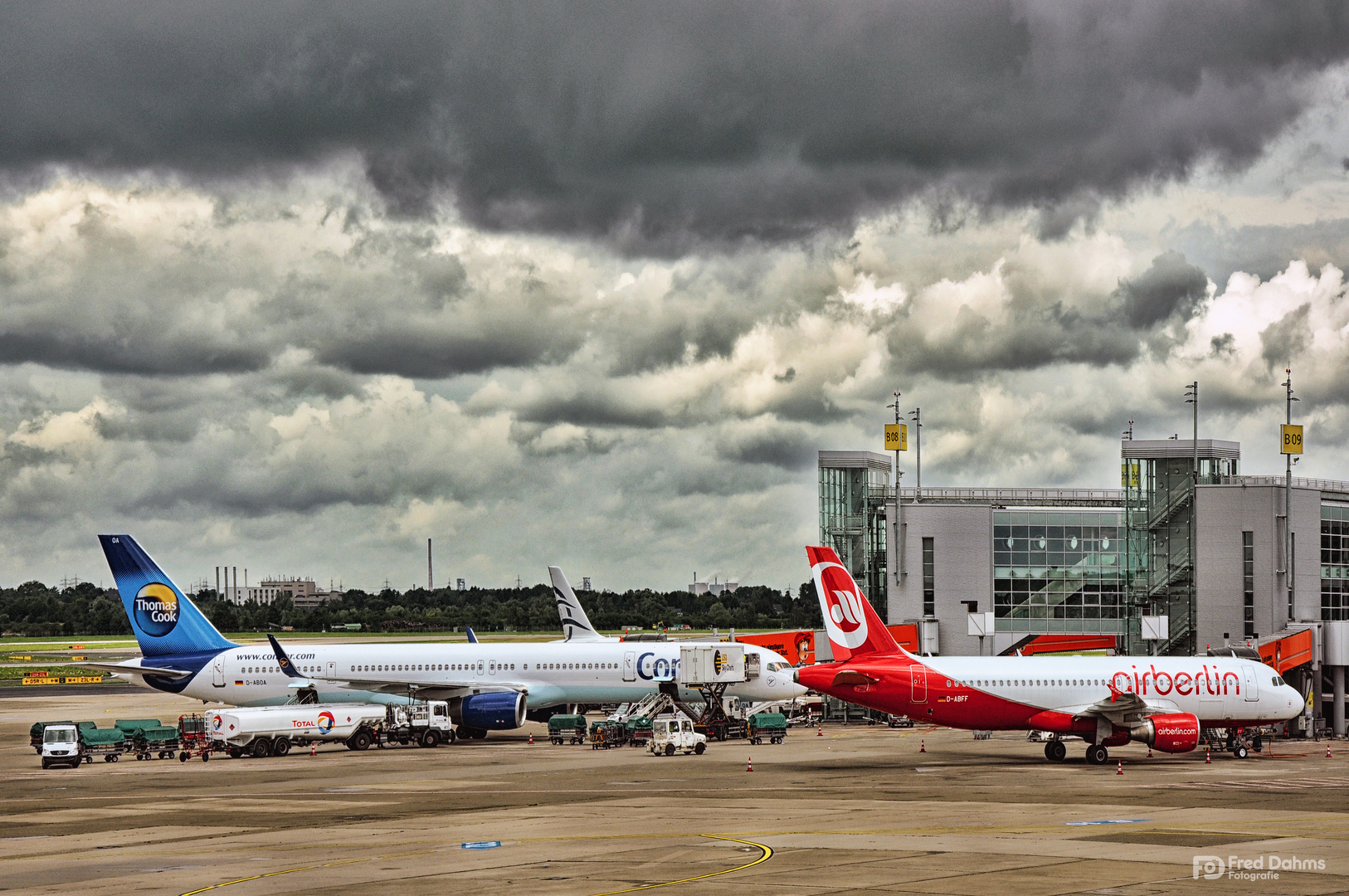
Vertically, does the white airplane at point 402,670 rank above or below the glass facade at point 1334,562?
below

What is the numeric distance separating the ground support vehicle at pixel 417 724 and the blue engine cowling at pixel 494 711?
1084 millimetres

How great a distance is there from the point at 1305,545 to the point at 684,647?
130 ft

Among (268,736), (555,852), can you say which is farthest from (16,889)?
(268,736)

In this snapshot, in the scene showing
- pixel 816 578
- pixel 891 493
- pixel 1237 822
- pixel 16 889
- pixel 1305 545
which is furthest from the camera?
pixel 891 493

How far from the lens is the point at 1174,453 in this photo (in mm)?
88312

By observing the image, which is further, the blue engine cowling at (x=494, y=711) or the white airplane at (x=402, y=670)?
the white airplane at (x=402, y=670)

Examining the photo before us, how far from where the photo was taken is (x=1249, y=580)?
83188 millimetres

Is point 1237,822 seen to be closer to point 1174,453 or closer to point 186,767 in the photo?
point 186,767

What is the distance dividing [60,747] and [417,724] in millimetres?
15768

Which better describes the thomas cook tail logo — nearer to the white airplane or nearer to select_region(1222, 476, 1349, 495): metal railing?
the white airplane

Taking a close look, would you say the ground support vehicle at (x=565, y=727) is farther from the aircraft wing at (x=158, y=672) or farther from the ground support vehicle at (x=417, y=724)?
the aircraft wing at (x=158, y=672)

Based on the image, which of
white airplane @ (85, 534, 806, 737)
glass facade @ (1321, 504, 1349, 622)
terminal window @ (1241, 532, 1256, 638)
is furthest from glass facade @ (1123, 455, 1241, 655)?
white airplane @ (85, 534, 806, 737)

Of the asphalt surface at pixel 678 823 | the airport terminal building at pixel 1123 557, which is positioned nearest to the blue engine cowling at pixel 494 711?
the asphalt surface at pixel 678 823

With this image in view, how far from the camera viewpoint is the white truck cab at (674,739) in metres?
60.0
